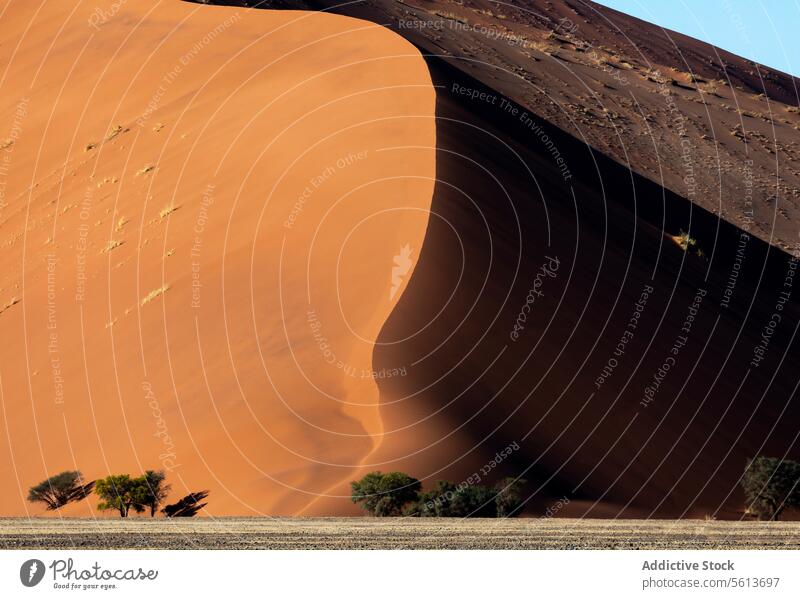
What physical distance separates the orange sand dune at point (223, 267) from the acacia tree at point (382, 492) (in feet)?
2.40

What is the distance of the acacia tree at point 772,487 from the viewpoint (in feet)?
96.0

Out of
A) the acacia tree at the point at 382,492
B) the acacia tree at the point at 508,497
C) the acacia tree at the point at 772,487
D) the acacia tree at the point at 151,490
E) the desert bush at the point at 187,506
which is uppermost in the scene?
the acacia tree at the point at 151,490

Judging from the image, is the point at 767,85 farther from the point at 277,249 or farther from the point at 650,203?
the point at 277,249

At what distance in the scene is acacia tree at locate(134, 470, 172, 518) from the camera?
27562 mm

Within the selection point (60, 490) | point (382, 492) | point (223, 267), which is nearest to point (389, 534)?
point (382, 492)

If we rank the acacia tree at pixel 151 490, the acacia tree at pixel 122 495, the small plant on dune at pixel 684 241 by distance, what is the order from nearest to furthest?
the acacia tree at pixel 151 490 → the acacia tree at pixel 122 495 → the small plant on dune at pixel 684 241

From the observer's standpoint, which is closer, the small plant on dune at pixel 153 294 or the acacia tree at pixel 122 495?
the acacia tree at pixel 122 495

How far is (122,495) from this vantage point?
27.9 metres

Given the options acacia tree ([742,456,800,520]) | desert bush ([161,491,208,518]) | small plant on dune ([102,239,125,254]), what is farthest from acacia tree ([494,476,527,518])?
small plant on dune ([102,239,125,254])

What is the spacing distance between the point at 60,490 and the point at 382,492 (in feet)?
29.5

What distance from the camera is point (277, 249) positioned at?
36.0 m

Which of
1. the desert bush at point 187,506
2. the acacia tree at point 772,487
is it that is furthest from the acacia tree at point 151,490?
the acacia tree at point 772,487

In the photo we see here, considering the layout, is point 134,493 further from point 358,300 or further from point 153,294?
point 153,294

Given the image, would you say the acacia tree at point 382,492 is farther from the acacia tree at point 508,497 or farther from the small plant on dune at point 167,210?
the small plant on dune at point 167,210
